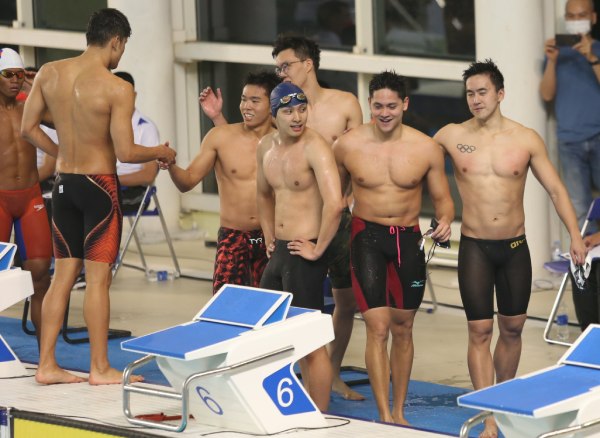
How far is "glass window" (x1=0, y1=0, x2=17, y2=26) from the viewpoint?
15.1 m

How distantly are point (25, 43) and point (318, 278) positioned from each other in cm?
858

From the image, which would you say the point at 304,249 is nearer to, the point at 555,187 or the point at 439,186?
the point at 439,186

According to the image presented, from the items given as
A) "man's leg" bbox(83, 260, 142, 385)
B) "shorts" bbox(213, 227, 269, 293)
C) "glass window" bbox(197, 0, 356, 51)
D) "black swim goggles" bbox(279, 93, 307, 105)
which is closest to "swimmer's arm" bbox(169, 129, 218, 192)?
"shorts" bbox(213, 227, 269, 293)

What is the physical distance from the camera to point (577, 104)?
9781 mm

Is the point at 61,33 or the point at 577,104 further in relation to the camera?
the point at 61,33

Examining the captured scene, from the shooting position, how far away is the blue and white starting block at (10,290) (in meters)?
7.21

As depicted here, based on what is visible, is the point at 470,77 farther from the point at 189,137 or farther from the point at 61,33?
the point at 61,33

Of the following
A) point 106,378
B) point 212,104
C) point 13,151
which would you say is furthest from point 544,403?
point 13,151

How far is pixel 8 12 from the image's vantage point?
1518cm

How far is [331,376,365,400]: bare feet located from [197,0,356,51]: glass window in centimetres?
479

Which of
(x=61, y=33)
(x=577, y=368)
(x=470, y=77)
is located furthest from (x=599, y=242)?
(x=61, y=33)

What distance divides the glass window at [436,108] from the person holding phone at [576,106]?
111 centimetres

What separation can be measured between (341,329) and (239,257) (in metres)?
0.67

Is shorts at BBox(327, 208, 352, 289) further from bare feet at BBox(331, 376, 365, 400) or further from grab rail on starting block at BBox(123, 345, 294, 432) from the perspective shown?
grab rail on starting block at BBox(123, 345, 294, 432)
